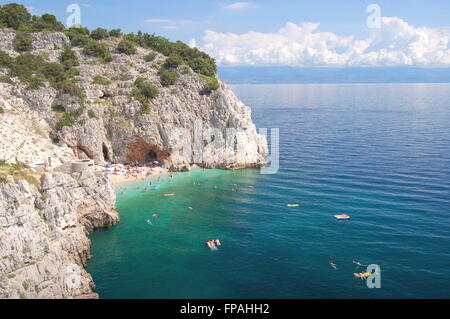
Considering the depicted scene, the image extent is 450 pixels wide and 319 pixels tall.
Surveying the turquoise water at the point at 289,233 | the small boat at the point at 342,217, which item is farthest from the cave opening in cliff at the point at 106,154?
the small boat at the point at 342,217

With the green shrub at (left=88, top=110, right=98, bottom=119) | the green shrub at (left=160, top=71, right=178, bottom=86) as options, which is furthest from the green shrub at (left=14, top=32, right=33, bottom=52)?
the green shrub at (left=160, top=71, right=178, bottom=86)

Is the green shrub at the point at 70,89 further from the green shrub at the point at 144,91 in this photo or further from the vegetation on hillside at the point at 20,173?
the vegetation on hillside at the point at 20,173

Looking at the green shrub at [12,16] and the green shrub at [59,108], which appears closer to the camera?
the green shrub at [59,108]

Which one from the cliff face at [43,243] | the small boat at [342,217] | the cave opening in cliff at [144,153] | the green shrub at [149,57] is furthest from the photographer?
the green shrub at [149,57]

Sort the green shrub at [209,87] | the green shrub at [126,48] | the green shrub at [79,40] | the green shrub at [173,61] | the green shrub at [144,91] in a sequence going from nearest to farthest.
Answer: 1. the green shrub at [144,91]
2. the green shrub at [209,87]
3. the green shrub at [173,61]
4. the green shrub at [79,40]
5. the green shrub at [126,48]

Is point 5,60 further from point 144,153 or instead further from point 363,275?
point 363,275

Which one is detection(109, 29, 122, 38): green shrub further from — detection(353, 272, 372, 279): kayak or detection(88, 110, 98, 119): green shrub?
detection(353, 272, 372, 279): kayak

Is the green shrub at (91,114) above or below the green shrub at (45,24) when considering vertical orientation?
below
